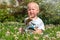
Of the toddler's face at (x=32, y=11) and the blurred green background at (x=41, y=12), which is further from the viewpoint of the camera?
the blurred green background at (x=41, y=12)

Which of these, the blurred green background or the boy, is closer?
the boy

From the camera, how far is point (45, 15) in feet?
32.4

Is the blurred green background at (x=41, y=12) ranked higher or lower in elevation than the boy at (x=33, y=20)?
lower

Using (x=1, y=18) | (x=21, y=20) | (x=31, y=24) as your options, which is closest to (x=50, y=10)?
(x=21, y=20)

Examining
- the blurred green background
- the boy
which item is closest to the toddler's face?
the boy

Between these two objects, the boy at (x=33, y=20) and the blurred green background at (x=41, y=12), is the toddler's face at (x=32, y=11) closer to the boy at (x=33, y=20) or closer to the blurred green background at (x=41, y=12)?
the boy at (x=33, y=20)

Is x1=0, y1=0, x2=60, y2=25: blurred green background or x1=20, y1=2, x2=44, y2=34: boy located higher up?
x1=20, y1=2, x2=44, y2=34: boy

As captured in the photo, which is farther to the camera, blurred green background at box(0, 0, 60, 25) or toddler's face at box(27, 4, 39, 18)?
blurred green background at box(0, 0, 60, 25)

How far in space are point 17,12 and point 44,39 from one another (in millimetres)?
4765

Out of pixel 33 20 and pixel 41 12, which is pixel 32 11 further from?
pixel 41 12

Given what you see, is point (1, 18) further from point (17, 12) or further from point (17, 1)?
point (17, 1)

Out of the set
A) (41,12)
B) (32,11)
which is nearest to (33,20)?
(32,11)

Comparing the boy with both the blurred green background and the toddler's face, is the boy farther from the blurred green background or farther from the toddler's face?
the blurred green background

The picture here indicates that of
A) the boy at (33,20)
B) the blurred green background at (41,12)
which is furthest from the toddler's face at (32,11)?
the blurred green background at (41,12)
